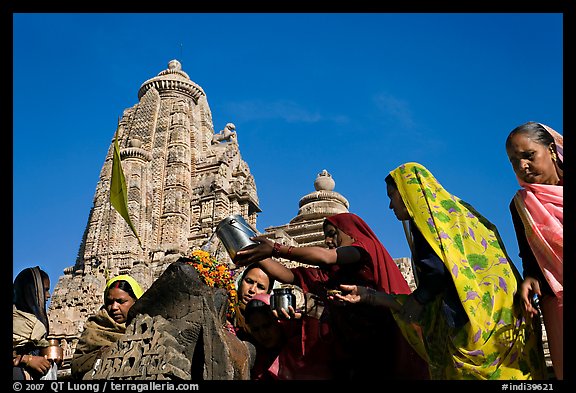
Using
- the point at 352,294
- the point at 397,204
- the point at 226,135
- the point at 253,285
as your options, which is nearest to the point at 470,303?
the point at 352,294

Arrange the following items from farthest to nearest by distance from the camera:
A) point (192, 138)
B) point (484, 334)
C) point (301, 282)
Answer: point (192, 138)
point (301, 282)
point (484, 334)

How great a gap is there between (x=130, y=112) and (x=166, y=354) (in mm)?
36154

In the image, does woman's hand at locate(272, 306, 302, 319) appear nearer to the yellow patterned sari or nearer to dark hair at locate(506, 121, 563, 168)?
the yellow patterned sari

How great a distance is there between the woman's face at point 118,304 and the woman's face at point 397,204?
7.16 feet

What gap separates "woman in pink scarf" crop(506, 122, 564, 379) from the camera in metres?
3.41

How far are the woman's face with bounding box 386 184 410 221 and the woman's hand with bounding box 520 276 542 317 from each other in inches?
30.9

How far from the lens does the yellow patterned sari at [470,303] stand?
345 centimetres

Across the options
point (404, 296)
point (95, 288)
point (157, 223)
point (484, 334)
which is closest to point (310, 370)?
point (404, 296)

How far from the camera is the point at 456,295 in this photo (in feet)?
12.0

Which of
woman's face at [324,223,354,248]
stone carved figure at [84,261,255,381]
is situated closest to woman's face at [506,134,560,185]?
woman's face at [324,223,354,248]

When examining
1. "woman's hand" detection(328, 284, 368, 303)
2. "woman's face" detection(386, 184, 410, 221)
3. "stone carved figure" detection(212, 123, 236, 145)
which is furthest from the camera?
"stone carved figure" detection(212, 123, 236, 145)

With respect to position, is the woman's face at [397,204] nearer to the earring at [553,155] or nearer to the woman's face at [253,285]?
the earring at [553,155]

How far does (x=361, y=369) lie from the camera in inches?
160

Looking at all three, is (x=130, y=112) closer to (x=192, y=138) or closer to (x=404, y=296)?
(x=192, y=138)
